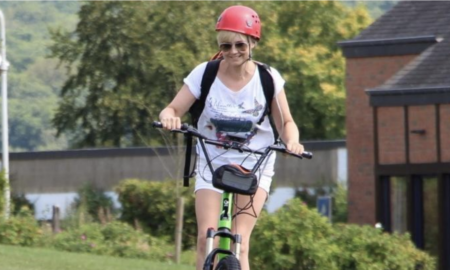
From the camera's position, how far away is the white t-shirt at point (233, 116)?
780cm

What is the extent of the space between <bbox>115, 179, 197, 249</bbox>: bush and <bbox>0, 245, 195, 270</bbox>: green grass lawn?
7.68m

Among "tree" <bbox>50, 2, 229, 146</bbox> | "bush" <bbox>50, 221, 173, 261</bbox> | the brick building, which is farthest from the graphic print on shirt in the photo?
"tree" <bbox>50, 2, 229, 146</bbox>

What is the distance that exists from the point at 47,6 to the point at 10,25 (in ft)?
19.5

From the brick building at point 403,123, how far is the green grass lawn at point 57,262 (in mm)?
Answer: 10552

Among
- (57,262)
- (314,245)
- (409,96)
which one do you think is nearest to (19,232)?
(57,262)

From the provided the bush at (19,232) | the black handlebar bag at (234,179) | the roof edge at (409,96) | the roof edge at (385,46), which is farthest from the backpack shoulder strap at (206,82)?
the roof edge at (385,46)

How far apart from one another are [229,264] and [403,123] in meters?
21.4

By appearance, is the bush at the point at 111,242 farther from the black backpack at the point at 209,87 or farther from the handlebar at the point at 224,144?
the handlebar at the point at 224,144

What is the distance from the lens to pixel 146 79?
46.4m

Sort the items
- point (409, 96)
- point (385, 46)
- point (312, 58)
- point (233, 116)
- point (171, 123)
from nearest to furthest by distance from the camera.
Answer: point (171, 123) → point (233, 116) → point (409, 96) → point (385, 46) → point (312, 58)

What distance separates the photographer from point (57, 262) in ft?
52.2

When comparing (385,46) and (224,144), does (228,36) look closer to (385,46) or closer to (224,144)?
(224,144)

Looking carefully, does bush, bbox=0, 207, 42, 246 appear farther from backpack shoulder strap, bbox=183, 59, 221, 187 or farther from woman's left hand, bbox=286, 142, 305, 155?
woman's left hand, bbox=286, 142, 305, 155

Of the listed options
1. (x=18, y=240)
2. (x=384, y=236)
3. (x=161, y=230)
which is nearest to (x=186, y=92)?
(x=384, y=236)
